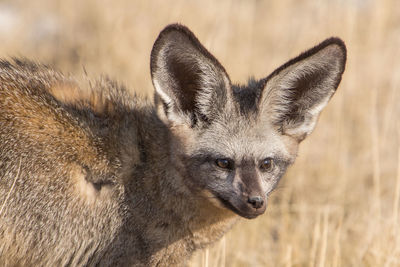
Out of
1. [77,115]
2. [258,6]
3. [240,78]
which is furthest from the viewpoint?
[258,6]

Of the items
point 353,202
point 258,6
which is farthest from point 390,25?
point 353,202

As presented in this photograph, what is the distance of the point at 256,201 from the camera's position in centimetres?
369

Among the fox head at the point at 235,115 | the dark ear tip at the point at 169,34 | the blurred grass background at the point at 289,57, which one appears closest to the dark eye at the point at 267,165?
the fox head at the point at 235,115

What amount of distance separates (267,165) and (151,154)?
0.85 meters

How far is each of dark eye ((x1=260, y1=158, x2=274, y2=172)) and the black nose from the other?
1.14 feet

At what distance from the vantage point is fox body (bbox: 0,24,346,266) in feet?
12.7

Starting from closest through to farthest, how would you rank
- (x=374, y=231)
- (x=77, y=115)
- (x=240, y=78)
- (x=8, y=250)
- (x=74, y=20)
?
(x=8, y=250)
(x=77, y=115)
(x=374, y=231)
(x=240, y=78)
(x=74, y=20)

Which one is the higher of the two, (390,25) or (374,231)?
(390,25)

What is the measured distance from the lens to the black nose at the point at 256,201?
369 centimetres

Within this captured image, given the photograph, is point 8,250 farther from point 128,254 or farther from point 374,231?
point 374,231

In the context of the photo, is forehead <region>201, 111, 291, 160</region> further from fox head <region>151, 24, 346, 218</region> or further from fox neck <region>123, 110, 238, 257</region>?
fox neck <region>123, 110, 238, 257</region>

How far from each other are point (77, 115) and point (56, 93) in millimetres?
241

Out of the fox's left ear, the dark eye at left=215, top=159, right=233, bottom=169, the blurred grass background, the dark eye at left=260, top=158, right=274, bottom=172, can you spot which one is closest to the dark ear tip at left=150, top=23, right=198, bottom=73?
the fox's left ear

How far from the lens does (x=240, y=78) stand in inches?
336
